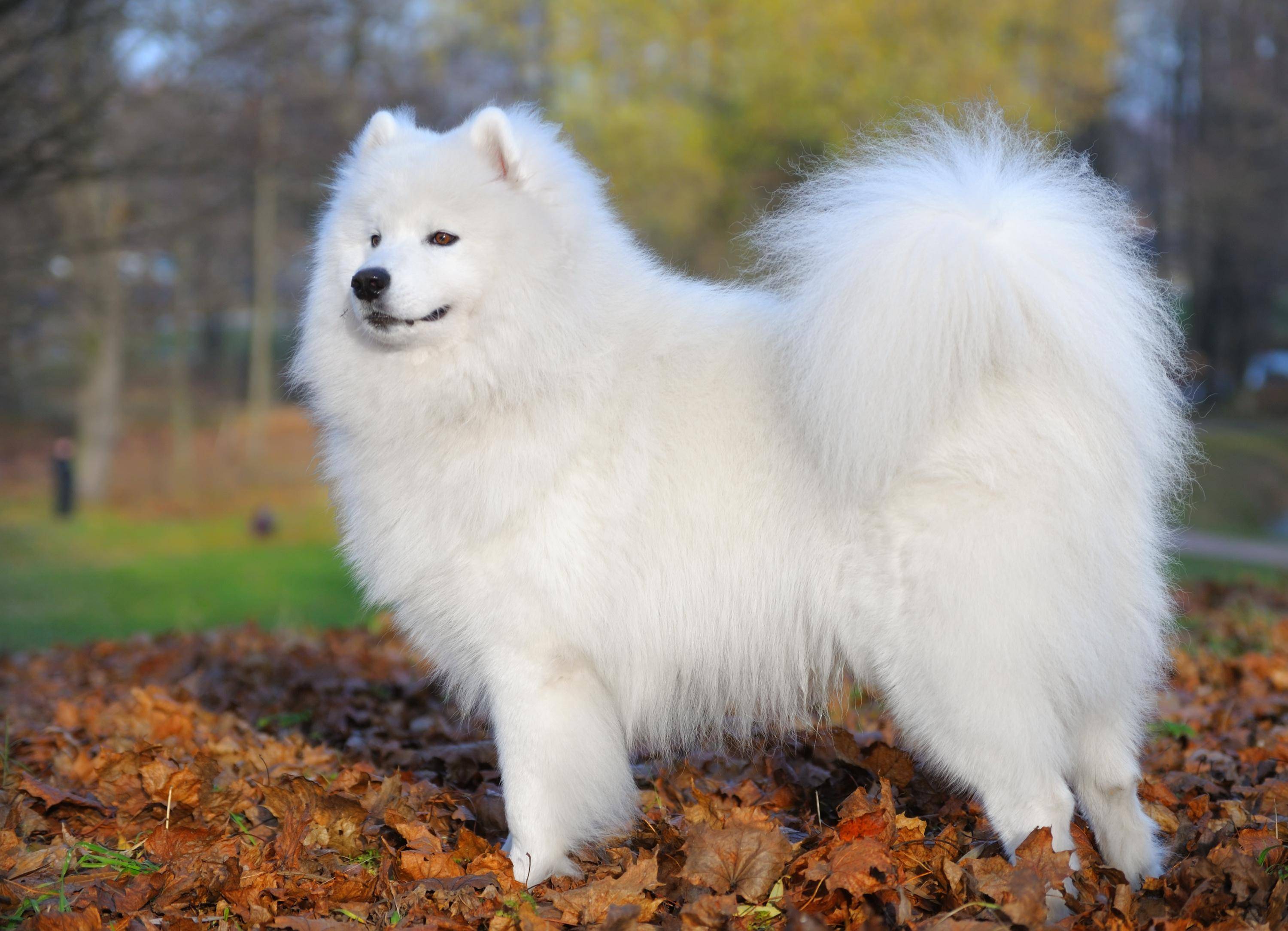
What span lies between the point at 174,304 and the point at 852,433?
79.7ft

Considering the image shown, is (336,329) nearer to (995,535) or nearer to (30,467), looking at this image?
(995,535)

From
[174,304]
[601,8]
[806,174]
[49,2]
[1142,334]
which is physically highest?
[601,8]

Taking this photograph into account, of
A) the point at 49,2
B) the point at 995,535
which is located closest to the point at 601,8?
the point at 49,2

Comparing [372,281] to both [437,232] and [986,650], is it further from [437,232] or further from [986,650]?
[986,650]

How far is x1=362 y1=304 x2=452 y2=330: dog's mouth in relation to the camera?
3.16 meters

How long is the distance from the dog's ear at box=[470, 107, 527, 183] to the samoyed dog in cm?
1

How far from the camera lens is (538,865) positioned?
3.02 meters

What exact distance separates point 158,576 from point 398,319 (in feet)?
40.5

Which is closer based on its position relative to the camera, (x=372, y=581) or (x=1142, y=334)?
(x=1142, y=334)

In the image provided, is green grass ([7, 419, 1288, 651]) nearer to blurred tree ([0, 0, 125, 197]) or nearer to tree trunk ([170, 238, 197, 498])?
tree trunk ([170, 238, 197, 498])

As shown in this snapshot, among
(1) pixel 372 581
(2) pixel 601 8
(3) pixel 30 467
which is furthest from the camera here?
(3) pixel 30 467

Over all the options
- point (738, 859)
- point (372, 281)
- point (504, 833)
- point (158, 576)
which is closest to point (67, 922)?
point (504, 833)

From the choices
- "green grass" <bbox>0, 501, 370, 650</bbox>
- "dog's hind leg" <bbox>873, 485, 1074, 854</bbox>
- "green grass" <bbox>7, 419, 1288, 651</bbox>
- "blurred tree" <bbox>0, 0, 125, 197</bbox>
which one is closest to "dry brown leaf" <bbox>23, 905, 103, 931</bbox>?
"dog's hind leg" <bbox>873, 485, 1074, 854</bbox>

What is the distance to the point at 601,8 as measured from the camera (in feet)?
61.0
